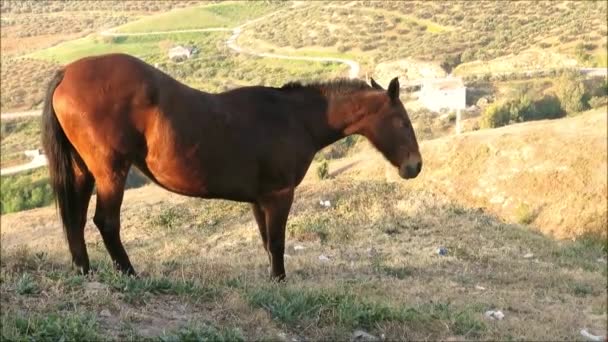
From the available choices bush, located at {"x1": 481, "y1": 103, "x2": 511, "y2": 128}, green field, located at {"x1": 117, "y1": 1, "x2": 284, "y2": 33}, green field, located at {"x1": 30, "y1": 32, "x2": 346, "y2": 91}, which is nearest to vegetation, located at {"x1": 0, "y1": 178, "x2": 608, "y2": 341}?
bush, located at {"x1": 481, "y1": 103, "x2": 511, "y2": 128}

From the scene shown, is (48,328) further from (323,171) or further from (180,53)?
(180,53)

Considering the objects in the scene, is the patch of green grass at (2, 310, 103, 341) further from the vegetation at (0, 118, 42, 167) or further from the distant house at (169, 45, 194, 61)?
the vegetation at (0, 118, 42, 167)

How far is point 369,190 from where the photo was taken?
12469 mm

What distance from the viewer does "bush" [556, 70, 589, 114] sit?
17000 millimetres

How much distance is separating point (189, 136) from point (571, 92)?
14898 mm

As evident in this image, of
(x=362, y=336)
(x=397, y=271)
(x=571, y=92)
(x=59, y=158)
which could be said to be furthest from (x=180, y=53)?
(x=362, y=336)

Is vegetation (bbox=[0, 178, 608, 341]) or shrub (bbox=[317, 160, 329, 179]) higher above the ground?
vegetation (bbox=[0, 178, 608, 341])

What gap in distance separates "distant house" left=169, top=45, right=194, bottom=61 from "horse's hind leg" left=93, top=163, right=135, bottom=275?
16505mm

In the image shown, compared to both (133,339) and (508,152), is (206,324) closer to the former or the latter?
(133,339)

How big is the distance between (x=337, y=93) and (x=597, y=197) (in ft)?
28.9

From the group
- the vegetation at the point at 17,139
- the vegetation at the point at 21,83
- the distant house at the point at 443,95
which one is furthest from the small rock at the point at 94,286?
the vegetation at the point at 17,139

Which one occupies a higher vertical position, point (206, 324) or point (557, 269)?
point (206, 324)

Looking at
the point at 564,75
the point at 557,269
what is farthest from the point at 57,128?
the point at 564,75

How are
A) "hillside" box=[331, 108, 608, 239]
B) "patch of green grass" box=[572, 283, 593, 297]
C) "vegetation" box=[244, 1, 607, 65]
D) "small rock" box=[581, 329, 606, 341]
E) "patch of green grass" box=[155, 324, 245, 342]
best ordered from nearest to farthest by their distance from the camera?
"patch of green grass" box=[155, 324, 245, 342] → "small rock" box=[581, 329, 606, 341] → "patch of green grass" box=[572, 283, 593, 297] → "hillside" box=[331, 108, 608, 239] → "vegetation" box=[244, 1, 607, 65]
